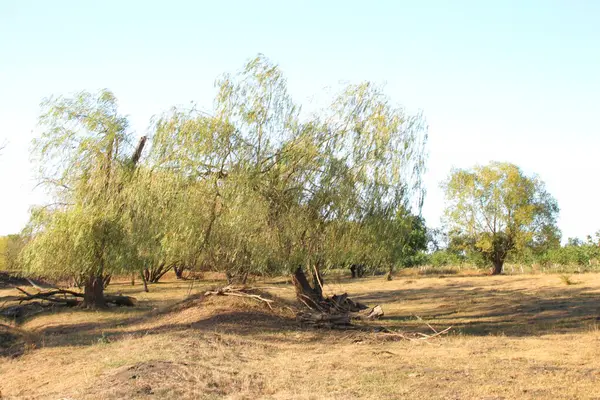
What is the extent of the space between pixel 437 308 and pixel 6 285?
3316 cm

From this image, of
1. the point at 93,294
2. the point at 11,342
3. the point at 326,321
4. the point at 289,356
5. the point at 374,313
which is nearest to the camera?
the point at 289,356

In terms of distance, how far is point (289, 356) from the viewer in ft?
36.6

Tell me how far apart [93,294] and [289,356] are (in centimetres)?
1395

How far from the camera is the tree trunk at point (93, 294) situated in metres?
22.5

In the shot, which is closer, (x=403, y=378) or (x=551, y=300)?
(x=403, y=378)

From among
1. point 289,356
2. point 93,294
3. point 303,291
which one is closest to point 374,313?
point 303,291

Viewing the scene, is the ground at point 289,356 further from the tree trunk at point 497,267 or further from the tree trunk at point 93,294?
the tree trunk at point 497,267

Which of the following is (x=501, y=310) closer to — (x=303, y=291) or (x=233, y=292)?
(x=303, y=291)

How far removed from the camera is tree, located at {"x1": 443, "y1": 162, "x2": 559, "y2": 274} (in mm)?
46469

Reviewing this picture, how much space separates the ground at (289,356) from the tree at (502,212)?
27.3 m

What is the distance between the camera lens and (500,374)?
8.90 metres

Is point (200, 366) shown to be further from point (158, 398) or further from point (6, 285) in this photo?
point (6, 285)

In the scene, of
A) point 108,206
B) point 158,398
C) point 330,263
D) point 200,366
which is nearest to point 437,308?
point 330,263

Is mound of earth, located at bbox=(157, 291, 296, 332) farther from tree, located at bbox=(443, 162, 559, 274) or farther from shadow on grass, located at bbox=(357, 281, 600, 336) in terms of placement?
tree, located at bbox=(443, 162, 559, 274)
